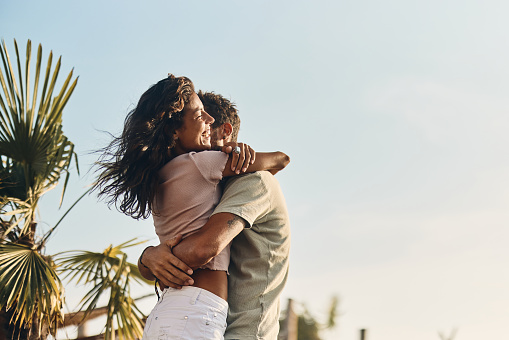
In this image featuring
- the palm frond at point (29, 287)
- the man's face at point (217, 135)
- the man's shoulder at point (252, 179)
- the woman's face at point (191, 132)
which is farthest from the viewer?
the palm frond at point (29, 287)

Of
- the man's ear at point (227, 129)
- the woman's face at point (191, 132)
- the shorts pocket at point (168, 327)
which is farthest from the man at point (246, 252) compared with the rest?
the man's ear at point (227, 129)

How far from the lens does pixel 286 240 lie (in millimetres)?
2758

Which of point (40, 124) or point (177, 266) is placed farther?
point (40, 124)

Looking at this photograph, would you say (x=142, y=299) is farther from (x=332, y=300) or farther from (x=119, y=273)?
(x=332, y=300)

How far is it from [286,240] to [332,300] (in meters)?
17.0

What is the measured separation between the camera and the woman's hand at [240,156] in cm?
274

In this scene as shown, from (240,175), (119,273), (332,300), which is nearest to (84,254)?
(119,273)

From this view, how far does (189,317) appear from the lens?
2.47 meters

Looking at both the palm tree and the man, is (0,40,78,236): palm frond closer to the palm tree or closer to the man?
the palm tree

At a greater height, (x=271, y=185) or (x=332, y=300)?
(x=271, y=185)

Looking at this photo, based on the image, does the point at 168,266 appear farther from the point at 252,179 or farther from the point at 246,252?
the point at 252,179

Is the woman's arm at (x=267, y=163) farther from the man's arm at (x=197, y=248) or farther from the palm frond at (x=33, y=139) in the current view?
the palm frond at (x=33, y=139)

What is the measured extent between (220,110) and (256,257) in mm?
1556

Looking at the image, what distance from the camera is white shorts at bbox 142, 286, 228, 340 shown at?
8.04 ft
